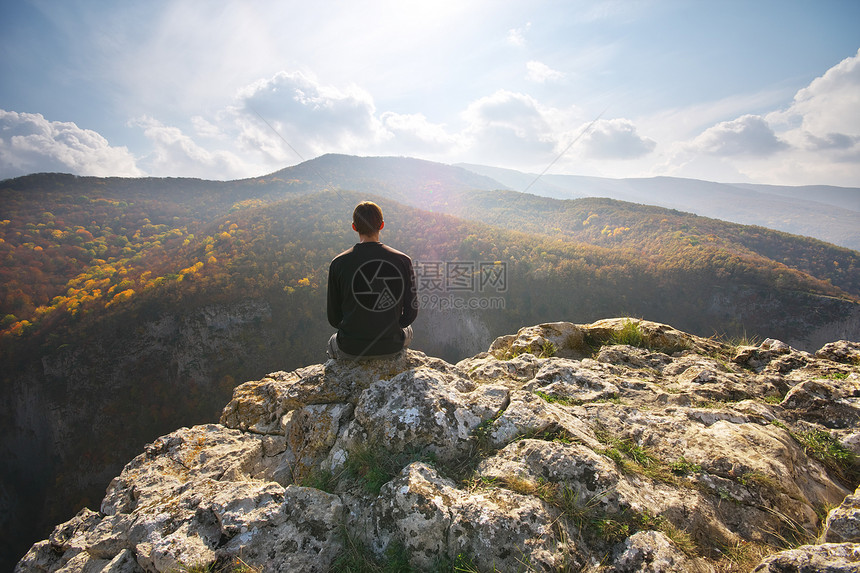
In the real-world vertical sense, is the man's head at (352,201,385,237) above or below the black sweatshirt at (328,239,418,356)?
above

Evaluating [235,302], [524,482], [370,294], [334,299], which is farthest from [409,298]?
[235,302]

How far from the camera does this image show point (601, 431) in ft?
11.6

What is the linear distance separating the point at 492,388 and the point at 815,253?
118 metres

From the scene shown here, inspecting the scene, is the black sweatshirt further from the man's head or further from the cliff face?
the cliff face

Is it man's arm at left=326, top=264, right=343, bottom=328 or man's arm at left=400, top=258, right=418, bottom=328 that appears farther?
man's arm at left=400, top=258, right=418, bottom=328

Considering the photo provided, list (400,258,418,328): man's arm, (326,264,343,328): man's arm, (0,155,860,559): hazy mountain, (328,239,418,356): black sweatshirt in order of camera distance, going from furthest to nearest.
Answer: (0,155,860,559): hazy mountain
(400,258,418,328): man's arm
(326,264,343,328): man's arm
(328,239,418,356): black sweatshirt

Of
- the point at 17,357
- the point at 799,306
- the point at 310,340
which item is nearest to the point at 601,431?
the point at 310,340

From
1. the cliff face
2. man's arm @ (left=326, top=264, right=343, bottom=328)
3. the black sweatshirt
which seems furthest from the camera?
man's arm @ (left=326, top=264, right=343, bottom=328)

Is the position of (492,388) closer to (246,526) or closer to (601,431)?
(601,431)

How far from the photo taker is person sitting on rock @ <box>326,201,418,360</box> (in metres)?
4.26

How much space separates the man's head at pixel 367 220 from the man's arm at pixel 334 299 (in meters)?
0.65

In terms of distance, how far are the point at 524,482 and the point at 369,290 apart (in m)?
2.77

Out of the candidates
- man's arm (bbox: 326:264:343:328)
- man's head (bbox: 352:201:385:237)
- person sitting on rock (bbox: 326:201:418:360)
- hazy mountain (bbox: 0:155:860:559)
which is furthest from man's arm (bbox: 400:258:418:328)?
hazy mountain (bbox: 0:155:860:559)

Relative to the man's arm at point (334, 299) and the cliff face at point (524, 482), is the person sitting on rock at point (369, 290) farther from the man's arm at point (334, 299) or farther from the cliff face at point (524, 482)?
the cliff face at point (524, 482)
